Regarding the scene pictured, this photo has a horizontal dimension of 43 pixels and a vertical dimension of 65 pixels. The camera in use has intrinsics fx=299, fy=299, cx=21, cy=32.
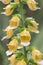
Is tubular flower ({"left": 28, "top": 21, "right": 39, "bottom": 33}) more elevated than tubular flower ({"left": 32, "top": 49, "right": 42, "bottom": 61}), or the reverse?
tubular flower ({"left": 28, "top": 21, "right": 39, "bottom": 33})

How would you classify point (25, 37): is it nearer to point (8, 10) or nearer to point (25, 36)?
point (25, 36)

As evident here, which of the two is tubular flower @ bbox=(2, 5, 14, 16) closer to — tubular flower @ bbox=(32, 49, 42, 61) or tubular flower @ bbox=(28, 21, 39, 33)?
tubular flower @ bbox=(28, 21, 39, 33)

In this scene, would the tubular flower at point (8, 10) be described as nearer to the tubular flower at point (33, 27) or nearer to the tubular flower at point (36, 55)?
the tubular flower at point (33, 27)

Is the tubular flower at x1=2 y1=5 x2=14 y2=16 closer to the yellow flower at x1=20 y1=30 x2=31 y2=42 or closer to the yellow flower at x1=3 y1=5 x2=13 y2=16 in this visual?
the yellow flower at x1=3 y1=5 x2=13 y2=16

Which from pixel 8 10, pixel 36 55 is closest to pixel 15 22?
pixel 8 10

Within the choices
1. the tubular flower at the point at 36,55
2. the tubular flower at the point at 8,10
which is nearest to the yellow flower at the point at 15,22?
the tubular flower at the point at 8,10

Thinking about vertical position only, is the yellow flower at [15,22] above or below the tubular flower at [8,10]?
below

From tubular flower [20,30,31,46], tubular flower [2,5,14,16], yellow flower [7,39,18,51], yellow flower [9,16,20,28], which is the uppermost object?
tubular flower [2,5,14,16]

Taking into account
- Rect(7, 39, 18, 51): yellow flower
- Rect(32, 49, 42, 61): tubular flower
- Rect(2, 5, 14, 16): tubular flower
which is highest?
Rect(2, 5, 14, 16): tubular flower

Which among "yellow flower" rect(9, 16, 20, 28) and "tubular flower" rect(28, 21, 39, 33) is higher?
"yellow flower" rect(9, 16, 20, 28)

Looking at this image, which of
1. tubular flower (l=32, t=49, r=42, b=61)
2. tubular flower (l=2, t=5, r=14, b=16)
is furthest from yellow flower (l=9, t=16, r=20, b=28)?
tubular flower (l=32, t=49, r=42, b=61)

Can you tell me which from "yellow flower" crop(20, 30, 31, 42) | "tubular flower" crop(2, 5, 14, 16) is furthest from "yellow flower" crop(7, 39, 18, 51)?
"tubular flower" crop(2, 5, 14, 16)
